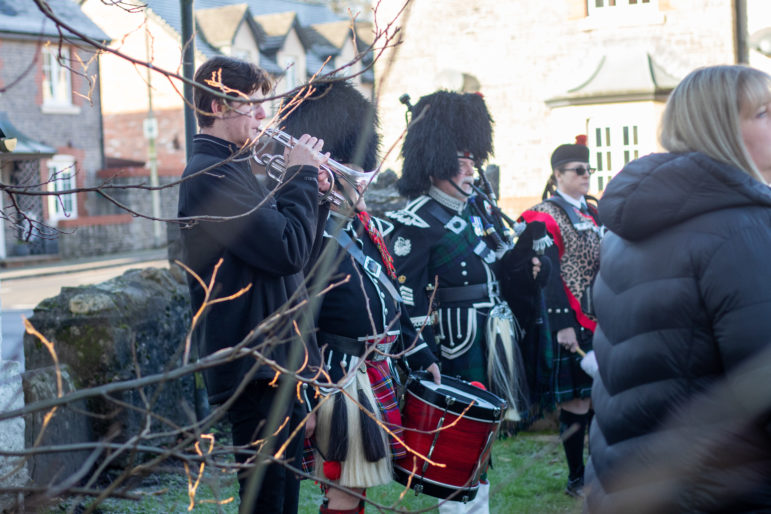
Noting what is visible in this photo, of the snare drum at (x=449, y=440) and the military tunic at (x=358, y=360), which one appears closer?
the military tunic at (x=358, y=360)

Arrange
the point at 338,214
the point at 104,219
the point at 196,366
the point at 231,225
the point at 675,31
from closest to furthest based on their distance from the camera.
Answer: the point at 196,366 < the point at 231,225 < the point at 338,214 < the point at 675,31 < the point at 104,219

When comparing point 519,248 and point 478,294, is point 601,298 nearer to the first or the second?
point 478,294

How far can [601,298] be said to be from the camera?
264cm

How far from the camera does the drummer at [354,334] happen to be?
149 inches

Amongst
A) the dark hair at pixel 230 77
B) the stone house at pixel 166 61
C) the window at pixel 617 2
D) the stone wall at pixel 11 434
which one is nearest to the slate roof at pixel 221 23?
the stone house at pixel 166 61

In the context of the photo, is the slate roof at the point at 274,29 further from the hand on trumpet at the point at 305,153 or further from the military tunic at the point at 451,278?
the hand on trumpet at the point at 305,153

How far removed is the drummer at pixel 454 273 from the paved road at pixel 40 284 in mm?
9526

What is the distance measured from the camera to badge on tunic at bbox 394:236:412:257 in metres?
4.82

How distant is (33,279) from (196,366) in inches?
848

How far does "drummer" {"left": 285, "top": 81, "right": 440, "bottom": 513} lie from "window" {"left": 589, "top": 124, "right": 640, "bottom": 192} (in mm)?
12999

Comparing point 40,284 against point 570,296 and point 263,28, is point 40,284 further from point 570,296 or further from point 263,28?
point 263,28

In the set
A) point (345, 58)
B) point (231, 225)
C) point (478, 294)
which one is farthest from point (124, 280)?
point (345, 58)

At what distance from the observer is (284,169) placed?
139 inches

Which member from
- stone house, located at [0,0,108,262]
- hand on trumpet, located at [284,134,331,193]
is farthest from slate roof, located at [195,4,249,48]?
hand on trumpet, located at [284,134,331,193]
